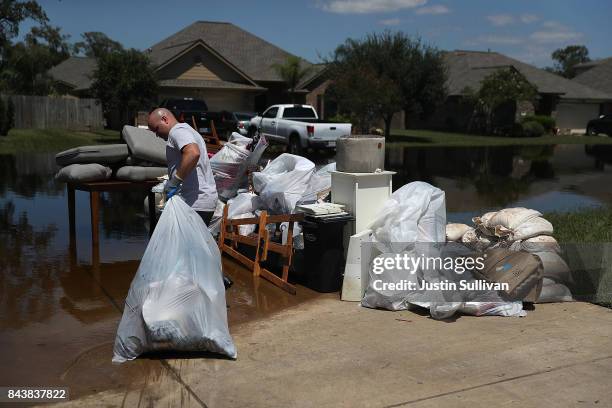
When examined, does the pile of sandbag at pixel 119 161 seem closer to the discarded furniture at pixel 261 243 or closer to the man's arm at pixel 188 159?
the discarded furniture at pixel 261 243

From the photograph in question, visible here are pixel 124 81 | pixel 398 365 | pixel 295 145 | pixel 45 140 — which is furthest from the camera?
pixel 124 81

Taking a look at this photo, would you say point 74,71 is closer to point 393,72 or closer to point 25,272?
point 393,72

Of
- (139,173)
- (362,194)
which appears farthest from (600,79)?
(362,194)

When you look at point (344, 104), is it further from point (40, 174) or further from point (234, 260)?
point (234, 260)

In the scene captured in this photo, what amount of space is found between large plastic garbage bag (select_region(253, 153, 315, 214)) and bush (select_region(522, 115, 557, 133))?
3793 cm

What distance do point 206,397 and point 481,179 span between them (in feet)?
47.7

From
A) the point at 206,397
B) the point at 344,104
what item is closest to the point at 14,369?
the point at 206,397

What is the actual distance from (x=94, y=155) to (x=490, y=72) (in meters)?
41.9

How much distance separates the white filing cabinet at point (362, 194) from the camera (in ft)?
22.0

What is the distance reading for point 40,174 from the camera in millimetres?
17391

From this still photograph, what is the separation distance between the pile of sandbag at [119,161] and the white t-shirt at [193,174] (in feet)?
6.88

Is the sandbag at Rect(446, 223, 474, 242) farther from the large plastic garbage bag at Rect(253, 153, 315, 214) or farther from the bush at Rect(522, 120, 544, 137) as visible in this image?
the bush at Rect(522, 120, 544, 137)

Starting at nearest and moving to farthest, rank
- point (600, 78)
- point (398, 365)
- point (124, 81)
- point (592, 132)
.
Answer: point (398, 365)
point (124, 81)
point (592, 132)
point (600, 78)

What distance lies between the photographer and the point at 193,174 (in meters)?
6.36
